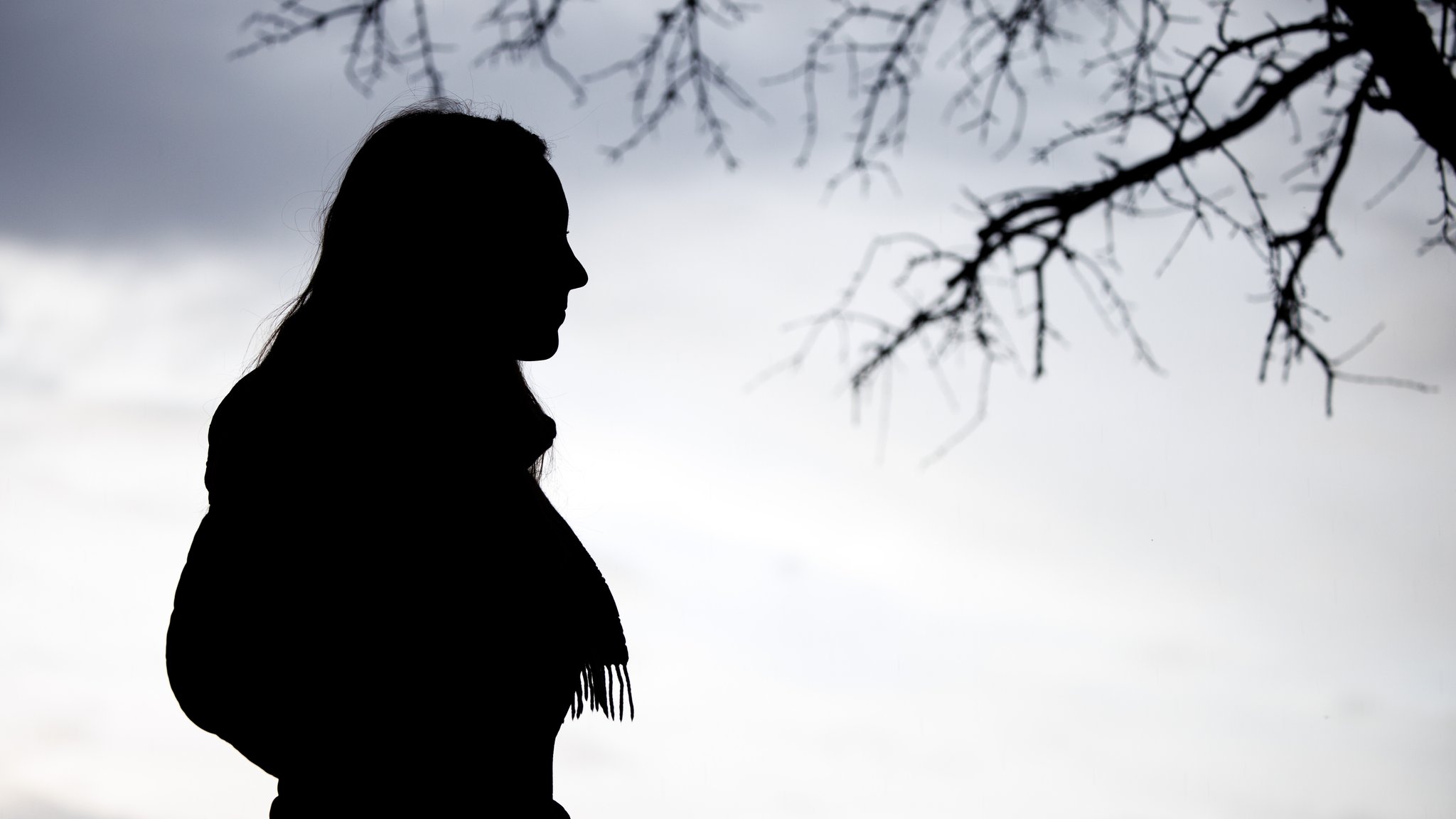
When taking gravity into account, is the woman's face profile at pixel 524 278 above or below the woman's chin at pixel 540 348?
above

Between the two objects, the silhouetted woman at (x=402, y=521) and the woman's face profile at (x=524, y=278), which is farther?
the woman's face profile at (x=524, y=278)

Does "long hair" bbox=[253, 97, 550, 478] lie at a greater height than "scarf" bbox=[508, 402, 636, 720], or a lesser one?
greater

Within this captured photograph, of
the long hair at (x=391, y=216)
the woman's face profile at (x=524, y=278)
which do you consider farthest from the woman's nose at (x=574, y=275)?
the long hair at (x=391, y=216)

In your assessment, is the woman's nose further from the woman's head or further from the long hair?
the long hair

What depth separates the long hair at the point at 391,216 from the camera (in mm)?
1780

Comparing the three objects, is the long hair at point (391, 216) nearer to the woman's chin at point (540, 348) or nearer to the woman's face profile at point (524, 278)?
the woman's face profile at point (524, 278)

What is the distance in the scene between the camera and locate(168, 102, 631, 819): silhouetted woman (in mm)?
1515

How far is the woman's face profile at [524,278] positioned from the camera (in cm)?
182

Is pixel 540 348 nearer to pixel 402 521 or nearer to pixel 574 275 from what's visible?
pixel 574 275

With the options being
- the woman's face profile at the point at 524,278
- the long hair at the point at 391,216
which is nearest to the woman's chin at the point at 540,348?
the woman's face profile at the point at 524,278

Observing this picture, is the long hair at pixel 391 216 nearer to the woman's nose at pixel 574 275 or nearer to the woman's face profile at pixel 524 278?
the woman's face profile at pixel 524 278

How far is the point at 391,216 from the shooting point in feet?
5.91

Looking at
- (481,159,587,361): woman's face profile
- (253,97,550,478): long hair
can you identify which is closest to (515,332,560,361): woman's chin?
(481,159,587,361): woman's face profile

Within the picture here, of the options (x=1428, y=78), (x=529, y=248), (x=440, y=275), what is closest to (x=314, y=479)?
(x=440, y=275)
